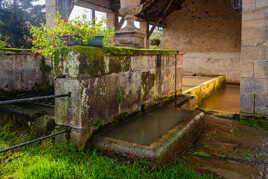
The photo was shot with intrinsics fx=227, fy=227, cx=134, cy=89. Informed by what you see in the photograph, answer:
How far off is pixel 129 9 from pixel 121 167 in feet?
12.1

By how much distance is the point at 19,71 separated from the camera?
3930mm

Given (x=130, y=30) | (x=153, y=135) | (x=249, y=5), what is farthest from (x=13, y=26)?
(x=153, y=135)

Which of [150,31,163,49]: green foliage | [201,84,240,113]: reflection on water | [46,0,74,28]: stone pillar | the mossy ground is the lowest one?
[201,84,240,113]: reflection on water

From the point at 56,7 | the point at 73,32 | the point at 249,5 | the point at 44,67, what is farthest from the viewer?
the point at 56,7

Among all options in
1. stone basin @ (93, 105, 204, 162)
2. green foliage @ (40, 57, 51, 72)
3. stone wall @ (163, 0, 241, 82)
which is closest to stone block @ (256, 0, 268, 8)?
stone basin @ (93, 105, 204, 162)

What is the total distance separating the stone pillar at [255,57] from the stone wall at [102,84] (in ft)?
5.38

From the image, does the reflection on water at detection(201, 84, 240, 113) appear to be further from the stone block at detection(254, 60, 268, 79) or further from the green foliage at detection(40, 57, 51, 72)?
the green foliage at detection(40, 57, 51, 72)

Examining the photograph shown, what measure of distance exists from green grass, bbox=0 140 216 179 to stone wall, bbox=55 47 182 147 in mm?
293

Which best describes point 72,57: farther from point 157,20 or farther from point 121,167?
point 157,20

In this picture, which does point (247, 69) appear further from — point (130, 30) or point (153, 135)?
point (153, 135)

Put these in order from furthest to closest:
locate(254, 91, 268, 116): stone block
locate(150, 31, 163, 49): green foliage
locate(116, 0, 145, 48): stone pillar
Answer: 1. locate(150, 31, 163, 49): green foliage
2. locate(116, 0, 145, 48): stone pillar
3. locate(254, 91, 268, 116): stone block

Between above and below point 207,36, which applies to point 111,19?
above

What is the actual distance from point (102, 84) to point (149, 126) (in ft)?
2.53

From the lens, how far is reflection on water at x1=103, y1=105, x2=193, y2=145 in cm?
236
